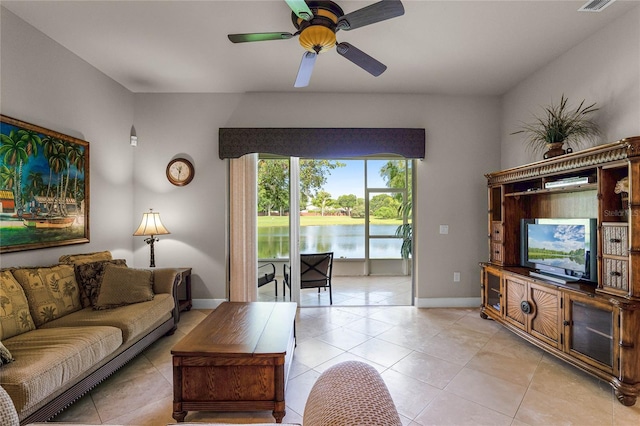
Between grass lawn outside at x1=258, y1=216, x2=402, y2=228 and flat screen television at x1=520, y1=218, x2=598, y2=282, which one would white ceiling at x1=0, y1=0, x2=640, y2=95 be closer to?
flat screen television at x1=520, y1=218, x2=598, y2=282

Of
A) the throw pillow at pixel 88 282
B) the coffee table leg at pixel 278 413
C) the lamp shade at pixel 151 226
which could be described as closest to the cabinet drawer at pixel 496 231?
the coffee table leg at pixel 278 413

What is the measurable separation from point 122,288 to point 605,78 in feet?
14.9

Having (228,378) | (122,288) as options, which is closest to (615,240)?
(228,378)

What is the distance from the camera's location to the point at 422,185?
3.99m

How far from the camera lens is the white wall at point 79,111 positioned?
2398 mm

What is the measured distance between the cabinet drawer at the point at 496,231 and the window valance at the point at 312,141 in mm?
1363

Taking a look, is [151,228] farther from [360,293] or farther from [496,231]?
[496,231]

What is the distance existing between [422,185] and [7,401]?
398 centimetres

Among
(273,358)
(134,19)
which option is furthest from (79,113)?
(273,358)

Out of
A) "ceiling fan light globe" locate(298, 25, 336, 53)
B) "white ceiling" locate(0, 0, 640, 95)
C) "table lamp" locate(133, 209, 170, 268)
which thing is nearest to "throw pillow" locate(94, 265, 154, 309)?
"table lamp" locate(133, 209, 170, 268)

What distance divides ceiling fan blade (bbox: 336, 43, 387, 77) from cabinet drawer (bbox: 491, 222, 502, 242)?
7.37ft

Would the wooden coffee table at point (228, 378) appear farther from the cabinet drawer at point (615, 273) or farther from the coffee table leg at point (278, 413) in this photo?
the cabinet drawer at point (615, 273)

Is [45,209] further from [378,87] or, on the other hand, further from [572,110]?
[572,110]

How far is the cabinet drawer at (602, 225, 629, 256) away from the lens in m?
2.04
